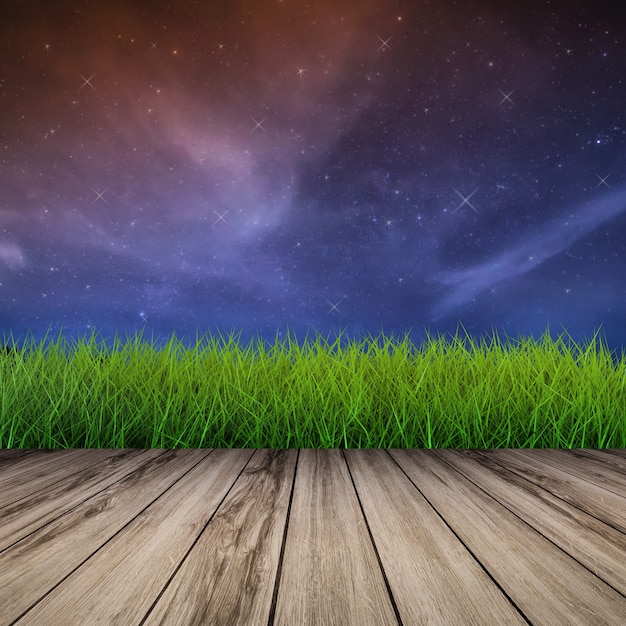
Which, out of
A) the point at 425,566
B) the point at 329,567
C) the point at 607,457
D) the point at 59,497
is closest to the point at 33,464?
the point at 59,497

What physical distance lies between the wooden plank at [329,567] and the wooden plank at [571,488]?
674mm

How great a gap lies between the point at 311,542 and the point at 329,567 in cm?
13

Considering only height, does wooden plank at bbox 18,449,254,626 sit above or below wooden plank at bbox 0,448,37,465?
below

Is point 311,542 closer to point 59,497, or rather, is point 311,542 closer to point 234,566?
point 234,566

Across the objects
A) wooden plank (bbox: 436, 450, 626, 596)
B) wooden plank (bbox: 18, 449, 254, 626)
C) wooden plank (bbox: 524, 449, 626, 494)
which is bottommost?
A: wooden plank (bbox: 18, 449, 254, 626)

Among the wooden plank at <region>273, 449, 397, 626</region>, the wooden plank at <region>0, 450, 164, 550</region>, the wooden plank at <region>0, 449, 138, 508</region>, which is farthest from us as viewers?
the wooden plank at <region>0, 449, 138, 508</region>

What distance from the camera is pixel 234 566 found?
3.39ft

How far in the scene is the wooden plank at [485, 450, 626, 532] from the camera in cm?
140

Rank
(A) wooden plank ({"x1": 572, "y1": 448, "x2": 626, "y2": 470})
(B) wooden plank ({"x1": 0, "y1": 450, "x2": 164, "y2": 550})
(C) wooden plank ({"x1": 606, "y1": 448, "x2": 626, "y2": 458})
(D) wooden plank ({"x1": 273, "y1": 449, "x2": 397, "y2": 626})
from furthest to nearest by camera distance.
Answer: (C) wooden plank ({"x1": 606, "y1": 448, "x2": 626, "y2": 458}), (A) wooden plank ({"x1": 572, "y1": 448, "x2": 626, "y2": 470}), (B) wooden plank ({"x1": 0, "y1": 450, "x2": 164, "y2": 550}), (D) wooden plank ({"x1": 273, "y1": 449, "x2": 397, "y2": 626})

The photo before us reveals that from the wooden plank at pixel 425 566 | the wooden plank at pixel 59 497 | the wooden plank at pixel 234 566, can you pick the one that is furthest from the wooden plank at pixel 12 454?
the wooden plank at pixel 425 566

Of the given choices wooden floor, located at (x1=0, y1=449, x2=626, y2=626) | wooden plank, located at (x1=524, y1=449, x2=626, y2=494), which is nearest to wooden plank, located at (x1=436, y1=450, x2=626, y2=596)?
wooden floor, located at (x1=0, y1=449, x2=626, y2=626)

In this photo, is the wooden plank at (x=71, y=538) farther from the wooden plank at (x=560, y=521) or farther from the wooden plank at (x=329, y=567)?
the wooden plank at (x=560, y=521)

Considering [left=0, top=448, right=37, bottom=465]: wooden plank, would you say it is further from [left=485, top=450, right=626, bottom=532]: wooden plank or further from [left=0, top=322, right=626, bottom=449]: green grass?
[left=485, top=450, right=626, bottom=532]: wooden plank

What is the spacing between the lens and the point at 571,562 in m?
1.08
